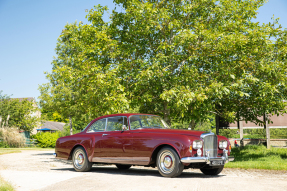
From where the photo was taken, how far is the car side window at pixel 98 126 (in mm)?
9895

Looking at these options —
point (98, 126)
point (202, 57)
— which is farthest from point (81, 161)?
point (202, 57)

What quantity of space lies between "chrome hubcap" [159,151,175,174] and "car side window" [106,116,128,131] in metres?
1.80

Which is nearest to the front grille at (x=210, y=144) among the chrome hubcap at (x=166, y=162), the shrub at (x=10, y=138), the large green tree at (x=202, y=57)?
the chrome hubcap at (x=166, y=162)

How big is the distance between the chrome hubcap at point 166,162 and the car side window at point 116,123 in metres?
1.80

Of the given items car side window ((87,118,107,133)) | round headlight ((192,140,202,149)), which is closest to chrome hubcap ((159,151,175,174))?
round headlight ((192,140,202,149))

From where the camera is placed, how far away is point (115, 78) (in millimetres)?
12727

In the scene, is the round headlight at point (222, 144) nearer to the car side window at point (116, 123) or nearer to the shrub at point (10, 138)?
the car side window at point (116, 123)

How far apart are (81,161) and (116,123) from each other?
1.80 m

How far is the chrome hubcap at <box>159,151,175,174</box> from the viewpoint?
7891 mm

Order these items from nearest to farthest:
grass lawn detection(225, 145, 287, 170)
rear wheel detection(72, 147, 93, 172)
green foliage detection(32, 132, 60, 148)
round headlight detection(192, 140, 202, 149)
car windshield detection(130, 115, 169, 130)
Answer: round headlight detection(192, 140, 202, 149)
car windshield detection(130, 115, 169, 130)
rear wheel detection(72, 147, 93, 172)
grass lawn detection(225, 145, 287, 170)
green foliage detection(32, 132, 60, 148)

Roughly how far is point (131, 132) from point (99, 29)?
7.59m

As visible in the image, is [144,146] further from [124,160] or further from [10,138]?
[10,138]

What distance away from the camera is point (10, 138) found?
33.8 m

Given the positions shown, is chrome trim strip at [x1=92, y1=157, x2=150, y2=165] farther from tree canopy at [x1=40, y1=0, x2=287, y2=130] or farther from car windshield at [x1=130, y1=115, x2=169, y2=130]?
tree canopy at [x1=40, y1=0, x2=287, y2=130]
